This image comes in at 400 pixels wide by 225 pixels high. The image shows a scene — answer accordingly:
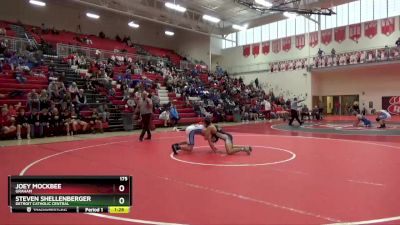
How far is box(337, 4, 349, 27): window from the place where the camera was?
3019 cm

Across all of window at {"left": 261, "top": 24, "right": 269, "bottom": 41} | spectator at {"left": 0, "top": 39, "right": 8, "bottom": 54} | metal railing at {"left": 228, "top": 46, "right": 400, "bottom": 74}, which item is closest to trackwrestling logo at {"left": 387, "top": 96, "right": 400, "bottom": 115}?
metal railing at {"left": 228, "top": 46, "right": 400, "bottom": 74}

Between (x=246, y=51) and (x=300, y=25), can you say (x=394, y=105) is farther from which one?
(x=246, y=51)

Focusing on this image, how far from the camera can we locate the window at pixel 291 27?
33.4m

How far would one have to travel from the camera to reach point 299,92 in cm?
3238

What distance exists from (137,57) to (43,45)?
23.8 feet

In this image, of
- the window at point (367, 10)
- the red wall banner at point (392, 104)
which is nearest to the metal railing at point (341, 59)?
the window at point (367, 10)

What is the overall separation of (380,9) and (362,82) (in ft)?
20.7

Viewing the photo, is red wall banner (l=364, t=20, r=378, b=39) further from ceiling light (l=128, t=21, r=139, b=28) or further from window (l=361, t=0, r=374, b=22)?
ceiling light (l=128, t=21, r=139, b=28)

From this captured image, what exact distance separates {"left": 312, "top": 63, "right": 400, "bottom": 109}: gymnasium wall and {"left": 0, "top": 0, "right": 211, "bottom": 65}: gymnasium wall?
38.5ft

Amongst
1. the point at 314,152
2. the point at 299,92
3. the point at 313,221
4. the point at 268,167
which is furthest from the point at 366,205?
the point at 299,92

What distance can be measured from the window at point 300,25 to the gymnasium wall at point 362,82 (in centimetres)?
447

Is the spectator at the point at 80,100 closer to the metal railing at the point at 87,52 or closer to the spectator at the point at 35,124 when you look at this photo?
the spectator at the point at 35,124

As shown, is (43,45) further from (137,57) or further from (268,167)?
(268,167)

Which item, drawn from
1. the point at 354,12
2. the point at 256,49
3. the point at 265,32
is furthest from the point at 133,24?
the point at 354,12
